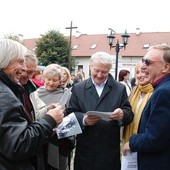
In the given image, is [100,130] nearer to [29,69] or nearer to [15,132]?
[29,69]

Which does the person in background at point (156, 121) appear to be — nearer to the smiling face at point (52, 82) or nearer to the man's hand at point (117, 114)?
the man's hand at point (117, 114)

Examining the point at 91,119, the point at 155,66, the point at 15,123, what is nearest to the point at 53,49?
the point at 91,119

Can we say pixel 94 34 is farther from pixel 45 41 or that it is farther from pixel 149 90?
pixel 149 90

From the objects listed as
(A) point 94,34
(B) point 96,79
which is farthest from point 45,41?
(B) point 96,79

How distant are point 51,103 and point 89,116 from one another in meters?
0.90

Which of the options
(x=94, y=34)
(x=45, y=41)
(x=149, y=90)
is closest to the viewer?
(x=149, y=90)

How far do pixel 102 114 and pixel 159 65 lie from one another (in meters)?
0.68

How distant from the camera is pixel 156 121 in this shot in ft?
8.62

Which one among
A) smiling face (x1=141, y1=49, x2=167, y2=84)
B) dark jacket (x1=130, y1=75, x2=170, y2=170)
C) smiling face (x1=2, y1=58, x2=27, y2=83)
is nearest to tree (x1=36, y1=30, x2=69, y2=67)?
smiling face (x1=141, y1=49, x2=167, y2=84)

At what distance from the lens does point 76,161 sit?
358 cm

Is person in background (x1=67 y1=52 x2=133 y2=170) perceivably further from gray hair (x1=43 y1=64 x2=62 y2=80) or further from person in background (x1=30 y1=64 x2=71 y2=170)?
gray hair (x1=43 y1=64 x2=62 y2=80)

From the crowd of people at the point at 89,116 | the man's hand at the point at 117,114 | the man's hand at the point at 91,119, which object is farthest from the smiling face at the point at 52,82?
the man's hand at the point at 117,114

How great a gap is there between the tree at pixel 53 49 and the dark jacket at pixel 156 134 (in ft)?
123

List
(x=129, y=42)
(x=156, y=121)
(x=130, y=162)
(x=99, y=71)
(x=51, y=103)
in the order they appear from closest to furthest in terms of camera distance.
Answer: (x=156, y=121)
(x=130, y=162)
(x=99, y=71)
(x=51, y=103)
(x=129, y=42)
